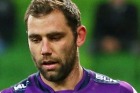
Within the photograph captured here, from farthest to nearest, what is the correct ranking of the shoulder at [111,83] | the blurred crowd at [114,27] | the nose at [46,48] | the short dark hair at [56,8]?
the blurred crowd at [114,27]
the shoulder at [111,83]
the short dark hair at [56,8]
the nose at [46,48]

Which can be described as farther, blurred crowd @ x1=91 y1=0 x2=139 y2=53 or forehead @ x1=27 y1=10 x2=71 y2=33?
blurred crowd @ x1=91 y1=0 x2=139 y2=53

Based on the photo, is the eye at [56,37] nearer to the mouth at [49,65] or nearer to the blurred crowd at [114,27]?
the mouth at [49,65]

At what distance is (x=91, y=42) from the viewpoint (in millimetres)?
8992

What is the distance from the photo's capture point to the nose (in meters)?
4.18

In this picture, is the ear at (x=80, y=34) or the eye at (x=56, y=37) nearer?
the eye at (x=56, y=37)

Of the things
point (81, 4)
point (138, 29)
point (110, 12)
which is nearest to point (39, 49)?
point (110, 12)

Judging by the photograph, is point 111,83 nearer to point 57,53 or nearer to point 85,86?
point 85,86

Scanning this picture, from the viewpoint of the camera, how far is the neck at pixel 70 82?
447 cm

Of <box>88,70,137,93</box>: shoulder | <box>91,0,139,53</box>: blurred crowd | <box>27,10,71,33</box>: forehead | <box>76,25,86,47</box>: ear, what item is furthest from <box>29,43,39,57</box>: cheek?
<box>91,0,139,53</box>: blurred crowd

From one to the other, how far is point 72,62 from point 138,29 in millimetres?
5030

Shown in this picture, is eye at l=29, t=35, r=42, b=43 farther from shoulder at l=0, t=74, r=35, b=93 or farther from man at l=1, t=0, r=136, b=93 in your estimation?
shoulder at l=0, t=74, r=35, b=93

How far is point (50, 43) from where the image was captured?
4.25 metres

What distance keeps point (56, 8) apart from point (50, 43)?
261 millimetres

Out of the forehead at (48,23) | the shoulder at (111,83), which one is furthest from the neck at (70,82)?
the forehead at (48,23)
